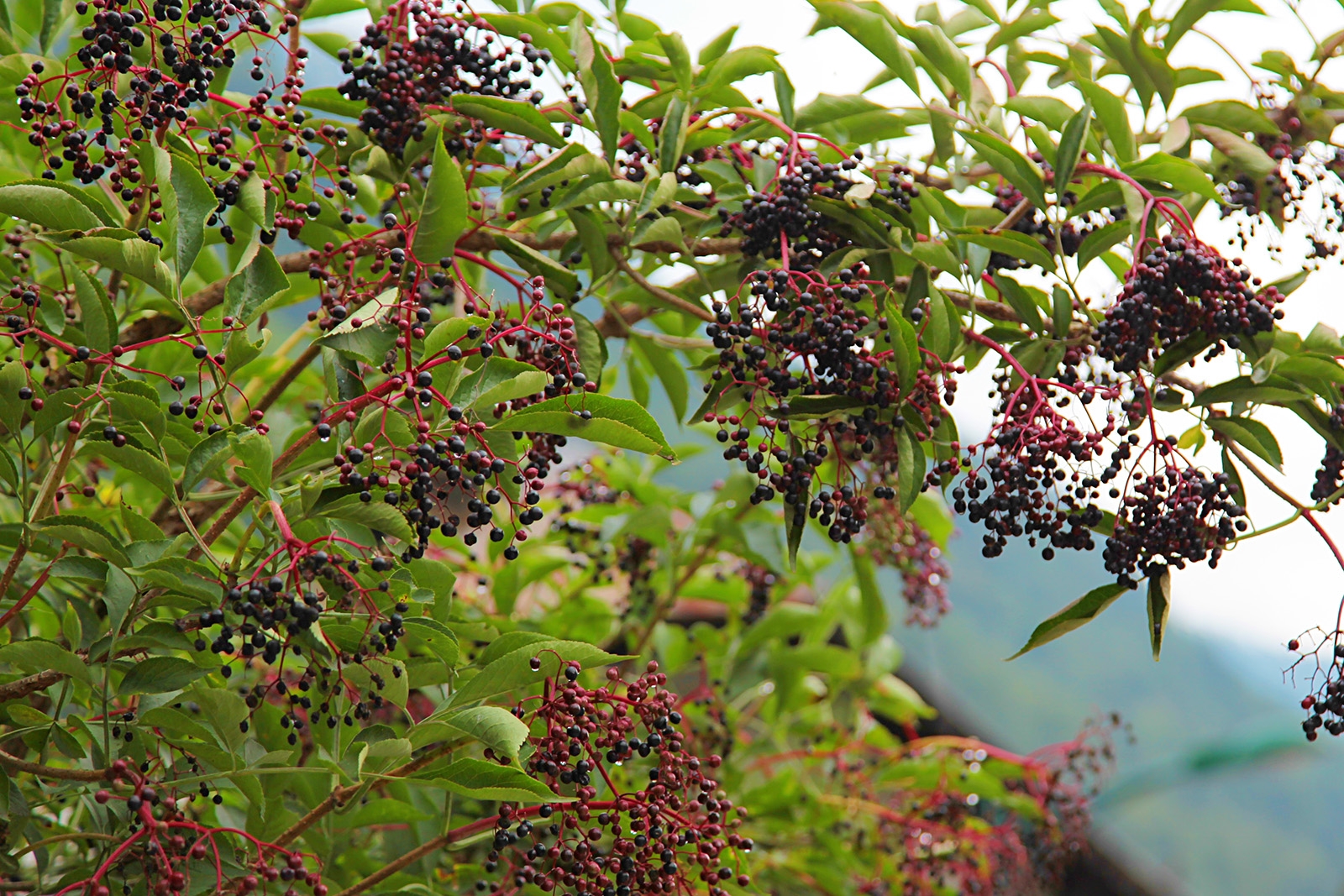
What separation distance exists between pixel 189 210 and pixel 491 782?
0.74 metres

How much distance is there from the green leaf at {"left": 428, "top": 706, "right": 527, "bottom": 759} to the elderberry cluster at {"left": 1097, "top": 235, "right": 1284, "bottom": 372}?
869mm

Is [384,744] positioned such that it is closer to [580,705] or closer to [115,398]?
[580,705]

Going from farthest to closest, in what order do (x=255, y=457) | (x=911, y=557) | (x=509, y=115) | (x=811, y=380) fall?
(x=911, y=557) → (x=509, y=115) → (x=811, y=380) → (x=255, y=457)

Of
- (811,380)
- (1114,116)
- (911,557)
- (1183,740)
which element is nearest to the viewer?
(811,380)

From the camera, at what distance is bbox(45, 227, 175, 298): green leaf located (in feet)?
3.72

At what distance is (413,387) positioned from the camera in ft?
3.72

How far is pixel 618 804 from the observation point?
4.24ft

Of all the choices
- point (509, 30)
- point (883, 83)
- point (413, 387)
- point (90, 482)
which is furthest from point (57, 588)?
point (883, 83)

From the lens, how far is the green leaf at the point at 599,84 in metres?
1.42

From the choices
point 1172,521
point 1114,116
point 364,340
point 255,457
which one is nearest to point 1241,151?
point 1114,116

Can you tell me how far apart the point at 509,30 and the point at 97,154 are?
71cm

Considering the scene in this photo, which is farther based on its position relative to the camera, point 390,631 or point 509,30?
point 509,30

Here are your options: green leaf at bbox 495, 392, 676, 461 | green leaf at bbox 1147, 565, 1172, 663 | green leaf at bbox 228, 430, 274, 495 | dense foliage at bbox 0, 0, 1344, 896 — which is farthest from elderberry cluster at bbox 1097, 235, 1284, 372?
green leaf at bbox 228, 430, 274, 495

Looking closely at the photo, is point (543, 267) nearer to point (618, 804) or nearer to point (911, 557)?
point (618, 804)
